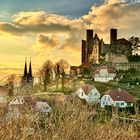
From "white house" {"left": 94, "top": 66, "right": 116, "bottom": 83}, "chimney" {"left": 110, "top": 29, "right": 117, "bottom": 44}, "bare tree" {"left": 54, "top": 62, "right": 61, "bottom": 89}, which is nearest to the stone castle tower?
"chimney" {"left": 110, "top": 29, "right": 117, "bottom": 44}

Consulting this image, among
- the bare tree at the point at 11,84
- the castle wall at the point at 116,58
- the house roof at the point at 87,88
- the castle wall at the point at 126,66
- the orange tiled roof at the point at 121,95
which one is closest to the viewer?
the bare tree at the point at 11,84

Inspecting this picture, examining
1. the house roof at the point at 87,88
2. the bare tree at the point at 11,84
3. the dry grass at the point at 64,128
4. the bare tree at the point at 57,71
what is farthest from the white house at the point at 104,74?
the dry grass at the point at 64,128

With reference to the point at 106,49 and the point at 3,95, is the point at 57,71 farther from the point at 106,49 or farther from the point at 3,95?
the point at 3,95

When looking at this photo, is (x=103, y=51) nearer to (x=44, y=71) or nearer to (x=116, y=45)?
(x=116, y=45)

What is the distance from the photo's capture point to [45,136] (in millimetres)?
6711

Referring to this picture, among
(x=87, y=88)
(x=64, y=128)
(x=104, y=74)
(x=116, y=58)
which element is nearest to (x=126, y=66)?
(x=116, y=58)

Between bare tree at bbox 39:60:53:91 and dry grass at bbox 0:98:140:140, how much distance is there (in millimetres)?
63527

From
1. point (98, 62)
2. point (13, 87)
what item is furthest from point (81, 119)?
point (98, 62)

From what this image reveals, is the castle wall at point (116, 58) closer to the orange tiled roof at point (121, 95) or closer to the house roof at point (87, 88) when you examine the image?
the house roof at point (87, 88)

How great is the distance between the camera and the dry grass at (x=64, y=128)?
6412 millimetres

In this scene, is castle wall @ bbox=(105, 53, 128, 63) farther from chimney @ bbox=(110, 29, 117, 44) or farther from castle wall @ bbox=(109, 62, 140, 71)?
chimney @ bbox=(110, 29, 117, 44)

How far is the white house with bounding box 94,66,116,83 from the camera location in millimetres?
78200

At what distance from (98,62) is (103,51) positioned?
8.57 feet

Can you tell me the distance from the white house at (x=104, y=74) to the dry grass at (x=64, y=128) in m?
69.7
